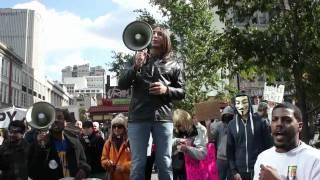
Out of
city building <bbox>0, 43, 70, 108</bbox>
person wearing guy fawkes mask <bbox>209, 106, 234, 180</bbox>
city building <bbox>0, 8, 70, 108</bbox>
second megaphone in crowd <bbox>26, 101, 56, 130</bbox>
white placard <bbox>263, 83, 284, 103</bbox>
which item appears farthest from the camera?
city building <bbox>0, 8, 70, 108</bbox>

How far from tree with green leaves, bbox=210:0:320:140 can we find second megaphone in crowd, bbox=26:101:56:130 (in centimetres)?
546

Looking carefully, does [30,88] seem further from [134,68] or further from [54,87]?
[134,68]

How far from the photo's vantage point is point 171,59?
5.43 m

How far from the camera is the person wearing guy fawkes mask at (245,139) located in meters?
6.98

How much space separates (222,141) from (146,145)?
5.24 meters

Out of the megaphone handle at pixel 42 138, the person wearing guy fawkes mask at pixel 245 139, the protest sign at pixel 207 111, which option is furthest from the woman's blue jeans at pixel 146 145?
the protest sign at pixel 207 111

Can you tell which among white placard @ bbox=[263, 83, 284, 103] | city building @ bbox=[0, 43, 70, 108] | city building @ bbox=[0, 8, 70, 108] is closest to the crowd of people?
white placard @ bbox=[263, 83, 284, 103]

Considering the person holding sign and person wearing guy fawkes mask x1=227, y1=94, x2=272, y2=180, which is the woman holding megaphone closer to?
person wearing guy fawkes mask x1=227, y1=94, x2=272, y2=180

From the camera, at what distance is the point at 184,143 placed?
27.1ft

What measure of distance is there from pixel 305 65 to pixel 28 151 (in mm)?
6199

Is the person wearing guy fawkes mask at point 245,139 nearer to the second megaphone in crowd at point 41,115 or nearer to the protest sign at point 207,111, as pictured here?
the second megaphone in crowd at point 41,115

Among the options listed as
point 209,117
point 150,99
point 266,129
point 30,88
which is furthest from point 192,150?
point 30,88

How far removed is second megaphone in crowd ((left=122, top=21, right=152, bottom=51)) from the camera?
5195 millimetres

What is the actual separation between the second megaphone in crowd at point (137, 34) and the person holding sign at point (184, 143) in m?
3.29
